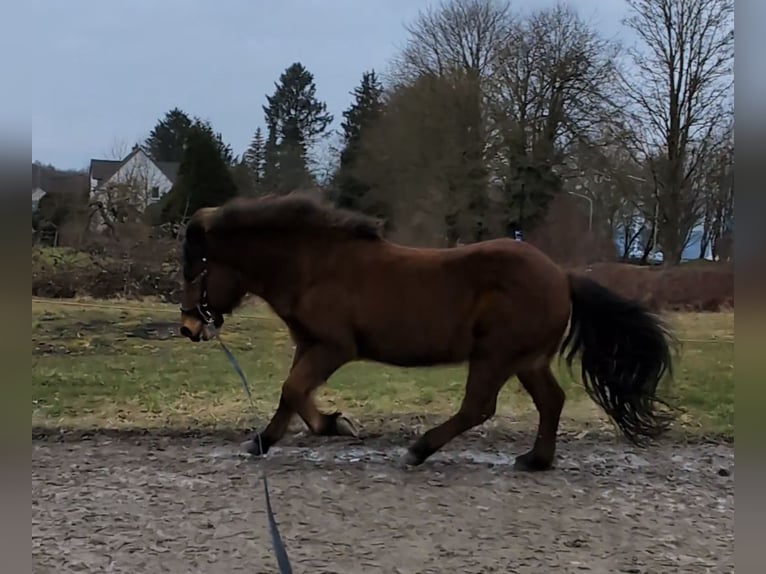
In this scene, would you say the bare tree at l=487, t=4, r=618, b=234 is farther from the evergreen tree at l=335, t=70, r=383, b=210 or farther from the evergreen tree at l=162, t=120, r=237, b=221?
the evergreen tree at l=162, t=120, r=237, b=221

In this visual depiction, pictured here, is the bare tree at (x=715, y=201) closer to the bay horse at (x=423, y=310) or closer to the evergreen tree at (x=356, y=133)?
the bay horse at (x=423, y=310)

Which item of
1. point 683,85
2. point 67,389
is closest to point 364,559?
point 67,389

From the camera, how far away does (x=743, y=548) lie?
103 cm

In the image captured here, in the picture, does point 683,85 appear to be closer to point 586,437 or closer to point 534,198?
point 534,198

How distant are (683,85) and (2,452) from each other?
563 cm

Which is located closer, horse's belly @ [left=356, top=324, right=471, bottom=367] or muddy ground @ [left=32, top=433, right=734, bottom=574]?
muddy ground @ [left=32, top=433, right=734, bottom=574]

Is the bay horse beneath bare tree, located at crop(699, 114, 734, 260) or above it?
beneath

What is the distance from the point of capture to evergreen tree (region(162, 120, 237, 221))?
19.1 ft

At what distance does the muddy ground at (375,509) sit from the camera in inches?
90.9

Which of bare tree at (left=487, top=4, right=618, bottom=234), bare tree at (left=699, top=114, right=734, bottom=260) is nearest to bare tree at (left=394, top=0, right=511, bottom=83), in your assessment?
bare tree at (left=487, top=4, right=618, bottom=234)

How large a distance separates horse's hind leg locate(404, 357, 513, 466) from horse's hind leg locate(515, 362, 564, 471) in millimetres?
188

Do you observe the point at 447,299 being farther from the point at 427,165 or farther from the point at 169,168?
the point at 169,168

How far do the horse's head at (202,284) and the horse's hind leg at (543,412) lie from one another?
1357mm

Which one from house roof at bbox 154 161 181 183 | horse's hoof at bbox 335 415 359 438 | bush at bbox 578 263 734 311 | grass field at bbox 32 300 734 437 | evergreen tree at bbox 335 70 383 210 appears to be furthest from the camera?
house roof at bbox 154 161 181 183
